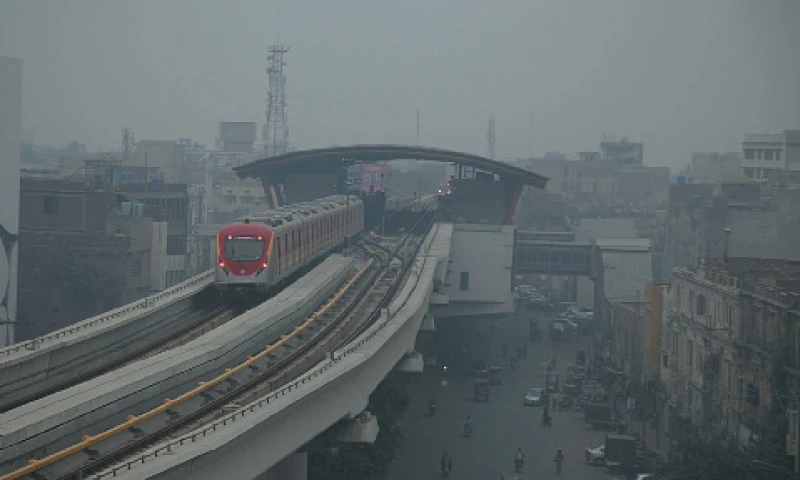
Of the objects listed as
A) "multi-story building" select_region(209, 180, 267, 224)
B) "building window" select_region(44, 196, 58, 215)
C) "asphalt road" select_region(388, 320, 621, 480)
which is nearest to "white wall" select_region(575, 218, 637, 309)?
"asphalt road" select_region(388, 320, 621, 480)

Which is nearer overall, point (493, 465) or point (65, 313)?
point (493, 465)

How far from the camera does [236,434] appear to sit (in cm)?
1338

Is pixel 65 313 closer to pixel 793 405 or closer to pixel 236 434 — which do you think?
pixel 793 405

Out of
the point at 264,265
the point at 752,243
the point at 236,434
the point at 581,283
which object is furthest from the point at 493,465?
the point at 581,283

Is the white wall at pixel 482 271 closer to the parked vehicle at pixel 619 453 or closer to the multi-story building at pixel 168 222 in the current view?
the multi-story building at pixel 168 222

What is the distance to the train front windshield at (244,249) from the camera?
25703 mm

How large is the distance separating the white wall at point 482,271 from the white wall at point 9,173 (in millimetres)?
13496

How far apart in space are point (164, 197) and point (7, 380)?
116ft

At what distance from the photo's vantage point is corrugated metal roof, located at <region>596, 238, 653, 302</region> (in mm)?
47344

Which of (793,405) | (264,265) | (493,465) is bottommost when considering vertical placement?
(493,465)

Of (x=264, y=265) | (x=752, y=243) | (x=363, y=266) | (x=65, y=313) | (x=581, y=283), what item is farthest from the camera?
(x=581, y=283)

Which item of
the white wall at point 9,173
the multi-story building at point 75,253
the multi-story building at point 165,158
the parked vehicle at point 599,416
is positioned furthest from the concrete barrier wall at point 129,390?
the multi-story building at point 165,158

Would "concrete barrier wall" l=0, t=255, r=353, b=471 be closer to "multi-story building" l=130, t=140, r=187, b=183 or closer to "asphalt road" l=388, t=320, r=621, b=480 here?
"asphalt road" l=388, t=320, r=621, b=480

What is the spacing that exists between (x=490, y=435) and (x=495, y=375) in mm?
8403
